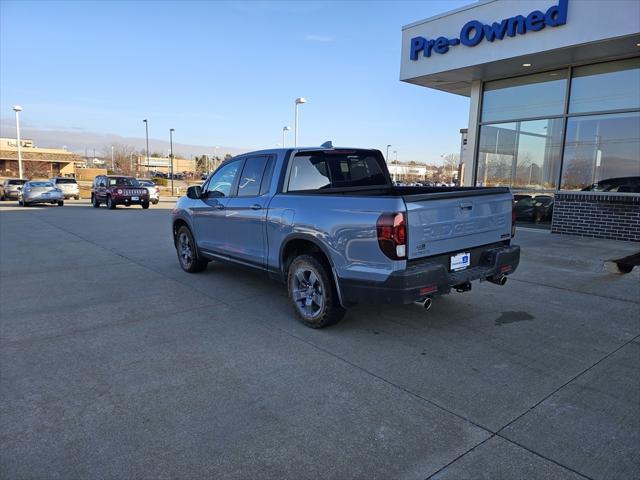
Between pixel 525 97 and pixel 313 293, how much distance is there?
36.5 feet

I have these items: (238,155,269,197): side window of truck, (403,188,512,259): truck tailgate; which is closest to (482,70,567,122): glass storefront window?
(403,188,512,259): truck tailgate

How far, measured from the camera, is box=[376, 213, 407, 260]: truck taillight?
379 cm

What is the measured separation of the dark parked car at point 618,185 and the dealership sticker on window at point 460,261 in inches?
354

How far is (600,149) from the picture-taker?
11594 millimetres

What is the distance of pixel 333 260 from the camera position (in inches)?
171

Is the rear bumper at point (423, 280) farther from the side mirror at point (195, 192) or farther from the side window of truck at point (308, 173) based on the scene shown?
the side mirror at point (195, 192)

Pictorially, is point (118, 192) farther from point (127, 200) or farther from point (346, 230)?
point (346, 230)

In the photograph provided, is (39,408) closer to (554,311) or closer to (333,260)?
(333,260)

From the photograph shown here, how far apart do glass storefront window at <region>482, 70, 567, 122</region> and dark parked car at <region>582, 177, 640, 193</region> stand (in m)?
2.19

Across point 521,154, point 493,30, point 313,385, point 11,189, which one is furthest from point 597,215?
point 11,189

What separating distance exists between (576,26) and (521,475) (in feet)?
34.9

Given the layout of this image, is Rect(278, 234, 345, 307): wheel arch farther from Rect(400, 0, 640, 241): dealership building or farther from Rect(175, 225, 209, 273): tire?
Rect(400, 0, 640, 241): dealership building

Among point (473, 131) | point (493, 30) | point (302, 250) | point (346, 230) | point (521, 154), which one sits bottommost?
point (302, 250)

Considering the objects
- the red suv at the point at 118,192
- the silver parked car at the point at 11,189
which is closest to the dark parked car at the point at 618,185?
the red suv at the point at 118,192
